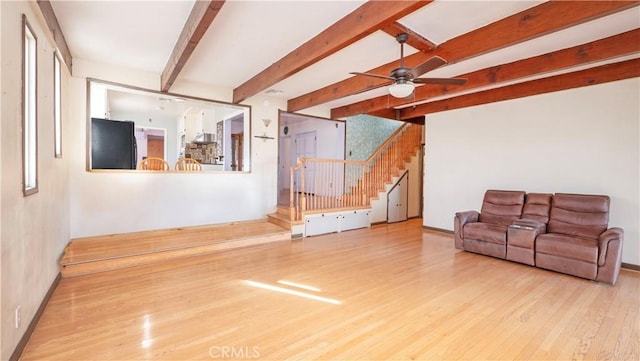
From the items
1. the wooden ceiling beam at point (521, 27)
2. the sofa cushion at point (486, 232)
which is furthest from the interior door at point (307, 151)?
the wooden ceiling beam at point (521, 27)

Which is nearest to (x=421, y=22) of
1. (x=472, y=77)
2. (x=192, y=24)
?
(x=472, y=77)

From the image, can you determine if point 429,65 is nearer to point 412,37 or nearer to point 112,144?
point 412,37

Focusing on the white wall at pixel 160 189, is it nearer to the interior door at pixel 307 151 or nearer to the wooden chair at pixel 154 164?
the wooden chair at pixel 154 164

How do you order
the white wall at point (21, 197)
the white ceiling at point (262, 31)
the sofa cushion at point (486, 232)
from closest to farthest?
the white wall at point (21, 197)
the white ceiling at point (262, 31)
the sofa cushion at point (486, 232)

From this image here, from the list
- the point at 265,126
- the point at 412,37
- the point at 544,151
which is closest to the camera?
the point at 412,37

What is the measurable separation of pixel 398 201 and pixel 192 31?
5.96 meters

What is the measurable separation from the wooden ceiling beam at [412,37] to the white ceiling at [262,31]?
54 millimetres

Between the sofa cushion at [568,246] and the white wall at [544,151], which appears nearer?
the sofa cushion at [568,246]

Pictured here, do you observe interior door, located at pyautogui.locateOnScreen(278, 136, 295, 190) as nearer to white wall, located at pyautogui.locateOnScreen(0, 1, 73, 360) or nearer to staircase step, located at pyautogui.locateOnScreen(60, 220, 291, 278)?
staircase step, located at pyautogui.locateOnScreen(60, 220, 291, 278)

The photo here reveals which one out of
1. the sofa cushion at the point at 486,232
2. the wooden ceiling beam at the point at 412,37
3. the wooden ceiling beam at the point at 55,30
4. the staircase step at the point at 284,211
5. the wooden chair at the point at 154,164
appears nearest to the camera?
the wooden ceiling beam at the point at 55,30

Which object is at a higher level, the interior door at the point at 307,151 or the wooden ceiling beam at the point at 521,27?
the wooden ceiling beam at the point at 521,27

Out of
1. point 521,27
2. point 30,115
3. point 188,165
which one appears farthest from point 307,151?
point 30,115

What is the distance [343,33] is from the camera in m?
2.81

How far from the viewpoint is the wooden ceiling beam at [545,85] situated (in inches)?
152
